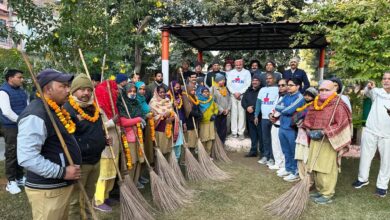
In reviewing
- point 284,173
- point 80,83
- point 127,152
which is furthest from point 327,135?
point 80,83

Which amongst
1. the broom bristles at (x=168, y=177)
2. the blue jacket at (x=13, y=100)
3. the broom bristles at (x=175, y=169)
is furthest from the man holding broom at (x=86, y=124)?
the blue jacket at (x=13, y=100)

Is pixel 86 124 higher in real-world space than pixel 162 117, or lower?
higher

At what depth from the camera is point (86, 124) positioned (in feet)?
9.89

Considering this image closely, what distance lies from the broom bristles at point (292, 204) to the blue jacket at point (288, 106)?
130 cm

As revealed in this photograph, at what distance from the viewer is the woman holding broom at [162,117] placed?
4.80m

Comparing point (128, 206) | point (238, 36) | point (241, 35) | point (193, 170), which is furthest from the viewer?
point (238, 36)

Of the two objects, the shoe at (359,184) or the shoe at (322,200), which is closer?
the shoe at (322,200)

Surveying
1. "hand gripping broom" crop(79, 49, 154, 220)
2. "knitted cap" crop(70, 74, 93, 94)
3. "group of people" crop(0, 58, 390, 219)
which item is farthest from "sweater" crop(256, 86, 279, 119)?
"knitted cap" crop(70, 74, 93, 94)

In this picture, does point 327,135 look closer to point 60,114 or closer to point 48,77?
point 60,114

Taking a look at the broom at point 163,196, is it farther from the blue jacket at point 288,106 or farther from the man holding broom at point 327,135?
the blue jacket at point 288,106

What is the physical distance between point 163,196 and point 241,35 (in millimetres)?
5700

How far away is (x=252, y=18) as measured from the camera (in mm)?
13969

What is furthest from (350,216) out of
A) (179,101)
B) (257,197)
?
(179,101)

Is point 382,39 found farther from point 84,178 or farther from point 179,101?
point 84,178
